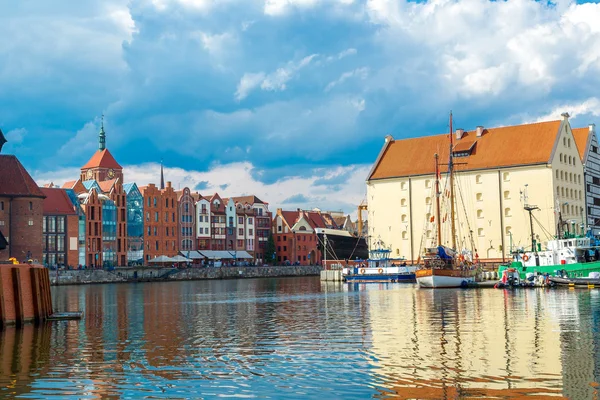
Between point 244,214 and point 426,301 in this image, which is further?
point 244,214

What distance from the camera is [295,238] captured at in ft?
594

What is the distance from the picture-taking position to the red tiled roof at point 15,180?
12062 centimetres

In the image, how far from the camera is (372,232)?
128125mm

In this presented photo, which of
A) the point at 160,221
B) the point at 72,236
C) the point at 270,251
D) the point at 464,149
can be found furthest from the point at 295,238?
the point at 464,149

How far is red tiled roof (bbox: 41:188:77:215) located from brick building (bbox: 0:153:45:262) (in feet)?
33.4

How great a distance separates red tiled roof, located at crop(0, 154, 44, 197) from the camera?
12062cm

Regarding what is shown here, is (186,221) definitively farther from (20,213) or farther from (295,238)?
(20,213)

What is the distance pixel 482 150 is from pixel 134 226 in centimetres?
6586

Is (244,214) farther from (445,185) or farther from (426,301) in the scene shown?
(426,301)

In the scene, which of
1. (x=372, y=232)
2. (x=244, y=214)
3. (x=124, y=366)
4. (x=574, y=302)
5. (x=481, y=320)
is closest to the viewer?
(x=124, y=366)

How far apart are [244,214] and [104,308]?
11403cm

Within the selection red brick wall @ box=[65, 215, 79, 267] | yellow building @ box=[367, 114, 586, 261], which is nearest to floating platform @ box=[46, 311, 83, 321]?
yellow building @ box=[367, 114, 586, 261]

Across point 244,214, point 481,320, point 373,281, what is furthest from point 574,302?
point 244,214

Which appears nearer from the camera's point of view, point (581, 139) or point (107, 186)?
point (581, 139)
